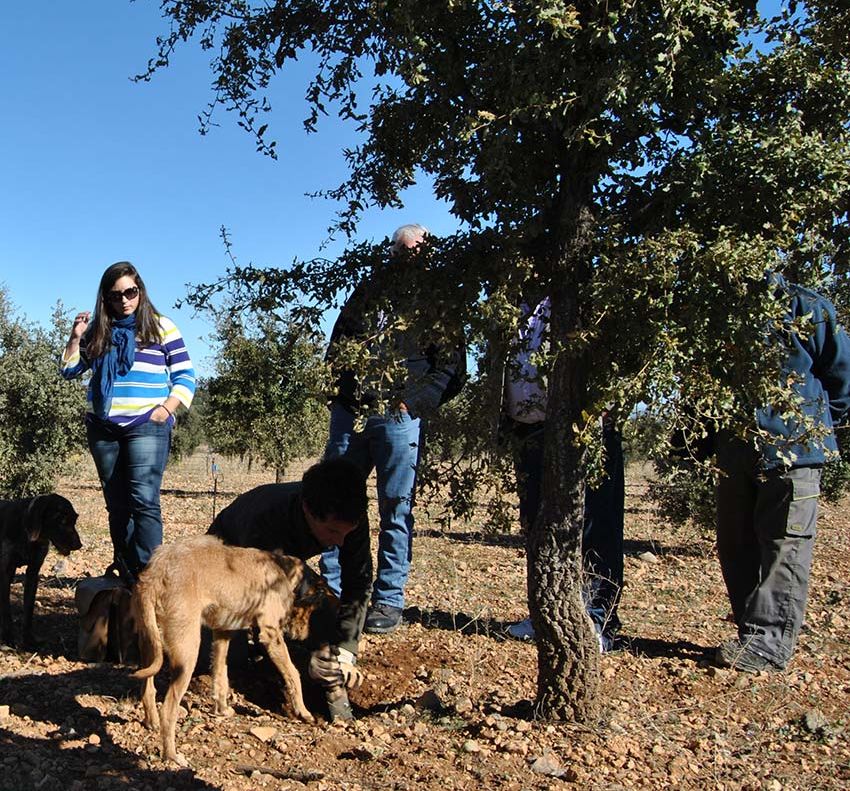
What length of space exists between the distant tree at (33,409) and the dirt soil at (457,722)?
9.58 metres

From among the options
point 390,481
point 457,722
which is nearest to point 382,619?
point 390,481

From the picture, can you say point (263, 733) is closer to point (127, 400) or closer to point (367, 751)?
point (367, 751)

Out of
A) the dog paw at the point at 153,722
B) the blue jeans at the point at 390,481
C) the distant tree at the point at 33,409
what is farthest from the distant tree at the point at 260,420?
the dog paw at the point at 153,722

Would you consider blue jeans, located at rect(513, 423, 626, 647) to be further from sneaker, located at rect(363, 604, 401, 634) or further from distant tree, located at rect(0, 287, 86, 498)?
distant tree, located at rect(0, 287, 86, 498)

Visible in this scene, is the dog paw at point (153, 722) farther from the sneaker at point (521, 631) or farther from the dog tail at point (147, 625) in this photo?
the sneaker at point (521, 631)

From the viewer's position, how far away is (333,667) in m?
4.20

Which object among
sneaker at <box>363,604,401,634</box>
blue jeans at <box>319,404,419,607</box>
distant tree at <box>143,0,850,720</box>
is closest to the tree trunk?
distant tree at <box>143,0,850,720</box>

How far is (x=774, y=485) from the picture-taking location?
4809mm

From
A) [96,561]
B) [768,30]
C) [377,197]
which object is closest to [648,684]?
[377,197]

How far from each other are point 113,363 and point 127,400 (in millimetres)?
242

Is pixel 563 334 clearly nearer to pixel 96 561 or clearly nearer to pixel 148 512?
pixel 148 512

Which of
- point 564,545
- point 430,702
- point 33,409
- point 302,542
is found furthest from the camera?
point 33,409

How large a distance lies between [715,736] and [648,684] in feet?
2.41

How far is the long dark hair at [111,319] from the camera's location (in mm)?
5016
